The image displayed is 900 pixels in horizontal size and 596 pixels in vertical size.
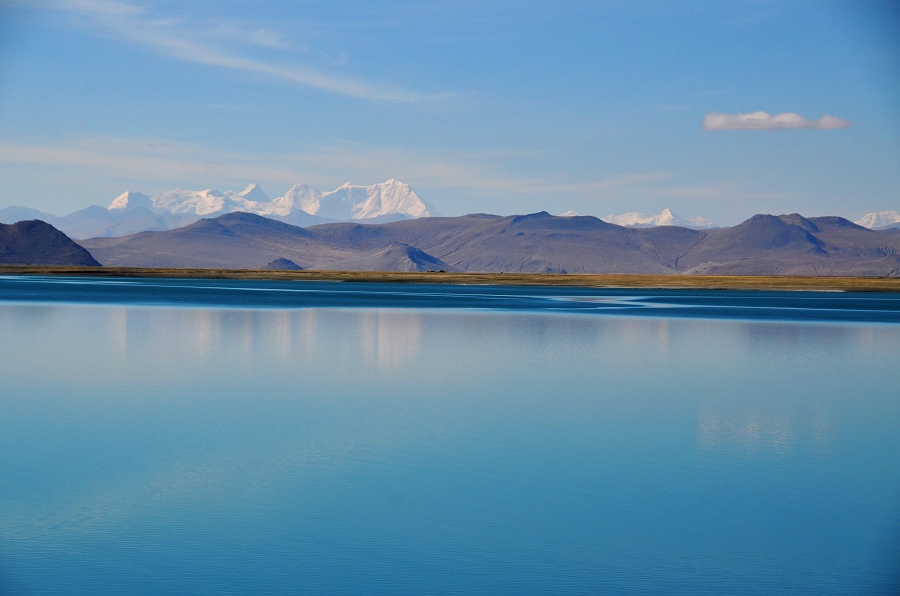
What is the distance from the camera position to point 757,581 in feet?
37.1

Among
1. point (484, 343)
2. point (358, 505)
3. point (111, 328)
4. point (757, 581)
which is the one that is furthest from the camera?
point (111, 328)

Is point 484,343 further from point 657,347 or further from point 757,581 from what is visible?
point 757,581

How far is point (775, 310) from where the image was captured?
234 feet

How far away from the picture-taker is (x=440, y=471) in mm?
16406

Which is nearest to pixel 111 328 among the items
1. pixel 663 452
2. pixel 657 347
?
pixel 657 347

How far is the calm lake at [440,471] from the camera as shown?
37.9 feet

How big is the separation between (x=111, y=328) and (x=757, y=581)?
36520mm

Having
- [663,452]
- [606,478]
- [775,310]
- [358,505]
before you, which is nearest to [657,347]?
[663,452]

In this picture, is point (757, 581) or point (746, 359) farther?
point (746, 359)

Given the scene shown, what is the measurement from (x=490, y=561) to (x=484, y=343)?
27380 mm

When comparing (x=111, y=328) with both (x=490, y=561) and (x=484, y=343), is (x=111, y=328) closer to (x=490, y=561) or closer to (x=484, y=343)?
(x=484, y=343)

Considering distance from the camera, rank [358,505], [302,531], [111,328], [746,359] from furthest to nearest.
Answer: [111,328] → [746,359] → [358,505] → [302,531]

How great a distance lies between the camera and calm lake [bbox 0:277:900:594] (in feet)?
37.9

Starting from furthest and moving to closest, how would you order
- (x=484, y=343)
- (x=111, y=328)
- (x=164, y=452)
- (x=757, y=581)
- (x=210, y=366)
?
(x=111, y=328), (x=484, y=343), (x=210, y=366), (x=164, y=452), (x=757, y=581)
